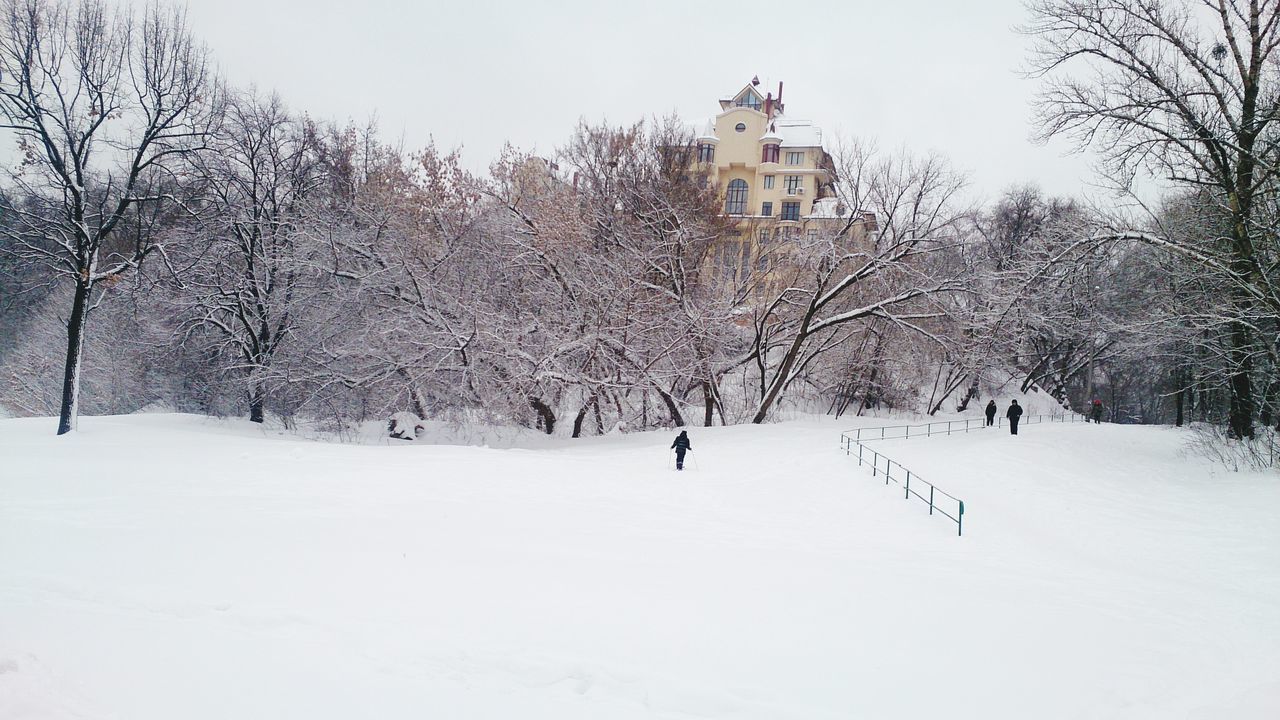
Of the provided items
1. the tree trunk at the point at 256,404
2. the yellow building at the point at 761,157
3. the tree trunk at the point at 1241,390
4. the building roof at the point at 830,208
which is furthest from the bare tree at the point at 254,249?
the yellow building at the point at 761,157

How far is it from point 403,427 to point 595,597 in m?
20.6

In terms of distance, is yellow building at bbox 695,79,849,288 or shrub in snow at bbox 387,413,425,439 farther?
yellow building at bbox 695,79,849,288

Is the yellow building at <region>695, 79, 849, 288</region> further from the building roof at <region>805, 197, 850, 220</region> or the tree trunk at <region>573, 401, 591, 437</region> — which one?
the tree trunk at <region>573, 401, 591, 437</region>

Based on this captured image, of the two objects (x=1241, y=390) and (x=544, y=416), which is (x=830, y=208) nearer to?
(x=544, y=416)

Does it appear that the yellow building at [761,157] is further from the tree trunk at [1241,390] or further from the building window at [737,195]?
the tree trunk at [1241,390]

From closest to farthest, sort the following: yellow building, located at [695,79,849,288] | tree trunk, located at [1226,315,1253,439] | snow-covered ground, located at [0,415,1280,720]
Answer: snow-covered ground, located at [0,415,1280,720]
tree trunk, located at [1226,315,1253,439]
yellow building, located at [695,79,849,288]

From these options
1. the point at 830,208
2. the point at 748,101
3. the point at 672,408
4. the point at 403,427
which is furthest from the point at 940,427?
the point at 748,101

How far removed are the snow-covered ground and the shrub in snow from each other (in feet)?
35.0

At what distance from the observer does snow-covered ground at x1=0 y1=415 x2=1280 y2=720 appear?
17.9 ft

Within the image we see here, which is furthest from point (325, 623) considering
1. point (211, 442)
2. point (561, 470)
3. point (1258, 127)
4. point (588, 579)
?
point (1258, 127)

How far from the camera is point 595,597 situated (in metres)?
7.55

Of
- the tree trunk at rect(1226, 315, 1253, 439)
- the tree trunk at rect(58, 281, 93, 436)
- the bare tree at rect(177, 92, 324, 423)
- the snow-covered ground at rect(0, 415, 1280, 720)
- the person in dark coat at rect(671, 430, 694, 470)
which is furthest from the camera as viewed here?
the bare tree at rect(177, 92, 324, 423)

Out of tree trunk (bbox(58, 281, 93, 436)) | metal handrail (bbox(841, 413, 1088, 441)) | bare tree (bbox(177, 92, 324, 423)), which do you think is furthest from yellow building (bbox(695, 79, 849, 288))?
tree trunk (bbox(58, 281, 93, 436))

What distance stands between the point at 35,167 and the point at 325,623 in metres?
20.8
